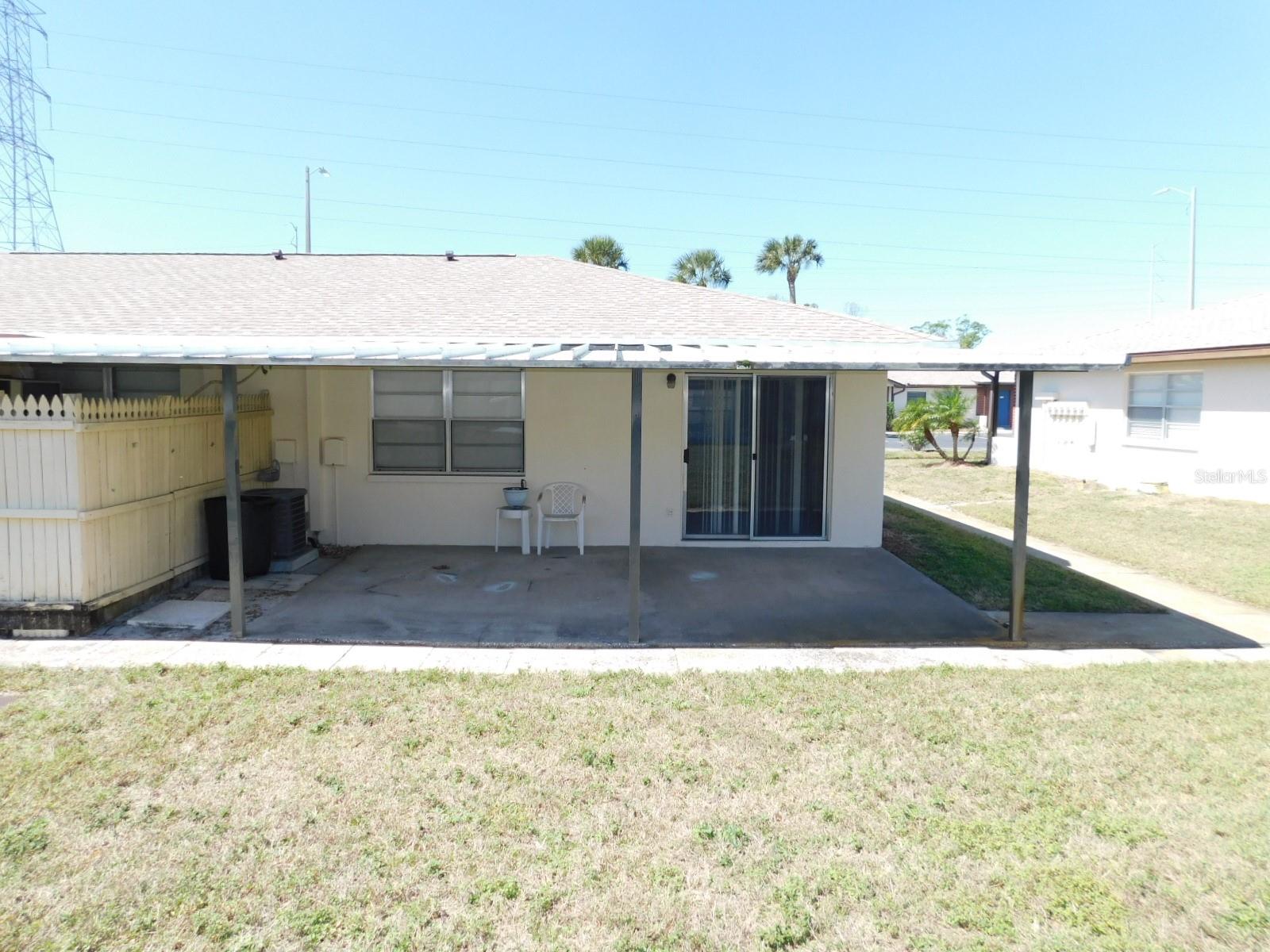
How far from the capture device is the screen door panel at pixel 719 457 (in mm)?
10109

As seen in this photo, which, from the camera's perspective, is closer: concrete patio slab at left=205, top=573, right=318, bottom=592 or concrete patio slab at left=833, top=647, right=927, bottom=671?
concrete patio slab at left=833, top=647, right=927, bottom=671

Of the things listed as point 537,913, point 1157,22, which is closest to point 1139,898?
point 537,913

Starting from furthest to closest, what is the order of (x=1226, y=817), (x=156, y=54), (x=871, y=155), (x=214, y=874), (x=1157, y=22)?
(x=871, y=155) < (x=156, y=54) < (x=1157, y=22) < (x=1226, y=817) < (x=214, y=874)

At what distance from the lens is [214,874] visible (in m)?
3.30

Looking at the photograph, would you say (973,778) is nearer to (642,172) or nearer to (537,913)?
(537,913)

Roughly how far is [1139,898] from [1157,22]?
23247 millimetres

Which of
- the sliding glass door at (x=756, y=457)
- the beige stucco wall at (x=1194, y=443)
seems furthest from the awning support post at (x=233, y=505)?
the beige stucco wall at (x=1194, y=443)

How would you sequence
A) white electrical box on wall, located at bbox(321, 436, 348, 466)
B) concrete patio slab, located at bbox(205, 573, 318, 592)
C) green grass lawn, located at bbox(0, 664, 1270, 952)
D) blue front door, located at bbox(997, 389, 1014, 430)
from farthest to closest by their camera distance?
1. blue front door, located at bbox(997, 389, 1014, 430)
2. white electrical box on wall, located at bbox(321, 436, 348, 466)
3. concrete patio slab, located at bbox(205, 573, 318, 592)
4. green grass lawn, located at bbox(0, 664, 1270, 952)

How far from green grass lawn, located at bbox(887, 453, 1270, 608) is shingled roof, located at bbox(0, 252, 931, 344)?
14.8ft

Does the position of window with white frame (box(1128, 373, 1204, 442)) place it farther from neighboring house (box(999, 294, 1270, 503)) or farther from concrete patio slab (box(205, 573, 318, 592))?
concrete patio slab (box(205, 573, 318, 592))

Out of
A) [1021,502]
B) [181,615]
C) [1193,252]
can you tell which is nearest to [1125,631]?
[1021,502]

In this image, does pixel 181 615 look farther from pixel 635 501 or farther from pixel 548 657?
pixel 635 501

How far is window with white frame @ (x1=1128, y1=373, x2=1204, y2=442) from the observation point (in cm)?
1564

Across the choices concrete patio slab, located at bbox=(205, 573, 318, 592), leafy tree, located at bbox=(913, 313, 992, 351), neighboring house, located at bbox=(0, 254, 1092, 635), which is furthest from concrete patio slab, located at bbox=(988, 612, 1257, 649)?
leafy tree, located at bbox=(913, 313, 992, 351)
